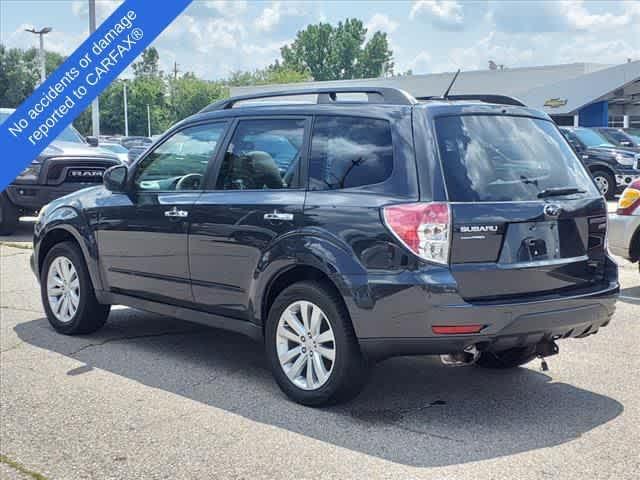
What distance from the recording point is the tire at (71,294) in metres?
6.62

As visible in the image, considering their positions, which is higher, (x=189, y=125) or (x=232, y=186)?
A: (x=189, y=125)

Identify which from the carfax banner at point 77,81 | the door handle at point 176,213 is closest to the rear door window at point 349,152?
the door handle at point 176,213

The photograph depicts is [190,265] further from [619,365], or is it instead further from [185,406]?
[619,365]

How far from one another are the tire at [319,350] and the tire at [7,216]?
31.3 ft

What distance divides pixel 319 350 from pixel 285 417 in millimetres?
427

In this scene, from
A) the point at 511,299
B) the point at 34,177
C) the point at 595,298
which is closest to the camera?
the point at 511,299

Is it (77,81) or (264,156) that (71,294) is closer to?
(264,156)

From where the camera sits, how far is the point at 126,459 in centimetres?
413

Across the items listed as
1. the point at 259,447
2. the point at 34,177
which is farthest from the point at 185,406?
the point at 34,177

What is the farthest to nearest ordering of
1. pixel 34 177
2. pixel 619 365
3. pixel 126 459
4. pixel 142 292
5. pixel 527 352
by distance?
pixel 34 177
pixel 142 292
pixel 619 365
pixel 527 352
pixel 126 459

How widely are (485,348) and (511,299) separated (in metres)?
0.30

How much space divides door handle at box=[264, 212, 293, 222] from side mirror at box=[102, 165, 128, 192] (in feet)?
5.51

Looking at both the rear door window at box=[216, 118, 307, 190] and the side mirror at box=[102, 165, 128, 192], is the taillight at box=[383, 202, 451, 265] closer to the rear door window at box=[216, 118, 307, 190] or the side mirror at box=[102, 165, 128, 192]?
the rear door window at box=[216, 118, 307, 190]

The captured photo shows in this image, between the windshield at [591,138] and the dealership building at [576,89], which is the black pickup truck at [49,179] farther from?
the dealership building at [576,89]
